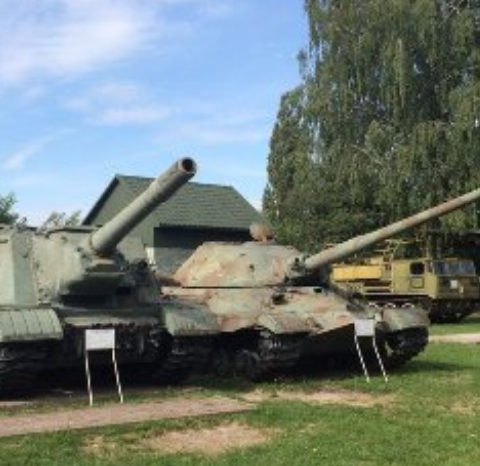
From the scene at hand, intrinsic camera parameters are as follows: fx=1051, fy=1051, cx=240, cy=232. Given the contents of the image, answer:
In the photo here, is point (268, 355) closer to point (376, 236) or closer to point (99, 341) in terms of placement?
point (99, 341)

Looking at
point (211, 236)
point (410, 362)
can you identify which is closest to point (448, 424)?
point (410, 362)

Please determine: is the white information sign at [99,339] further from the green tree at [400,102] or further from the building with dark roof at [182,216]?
the building with dark roof at [182,216]

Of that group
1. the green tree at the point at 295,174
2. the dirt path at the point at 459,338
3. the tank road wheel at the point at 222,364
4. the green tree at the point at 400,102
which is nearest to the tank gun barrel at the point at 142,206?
the tank road wheel at the point at 222,364

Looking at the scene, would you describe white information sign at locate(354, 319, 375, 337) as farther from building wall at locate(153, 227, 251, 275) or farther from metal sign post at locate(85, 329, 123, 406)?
building wall at locate(153, 227, 251, 275)

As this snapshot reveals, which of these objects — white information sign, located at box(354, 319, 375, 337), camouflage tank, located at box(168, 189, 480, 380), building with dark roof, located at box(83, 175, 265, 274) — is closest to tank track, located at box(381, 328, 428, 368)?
camouflage tank, located at box(168, 189, 480, 380)

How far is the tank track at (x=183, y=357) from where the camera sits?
44.0 feet

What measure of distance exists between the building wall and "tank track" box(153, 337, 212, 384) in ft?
71.9

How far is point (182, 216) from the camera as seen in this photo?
3838cm

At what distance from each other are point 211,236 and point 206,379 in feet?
82.3

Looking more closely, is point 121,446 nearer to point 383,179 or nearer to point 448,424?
point 448,424

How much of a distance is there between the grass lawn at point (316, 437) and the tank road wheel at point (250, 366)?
433 millimetres

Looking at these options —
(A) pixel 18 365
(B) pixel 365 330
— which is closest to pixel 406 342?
(B) pixel 365 330

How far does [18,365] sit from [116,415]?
5.17 ft

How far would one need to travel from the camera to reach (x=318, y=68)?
34.4 metres
